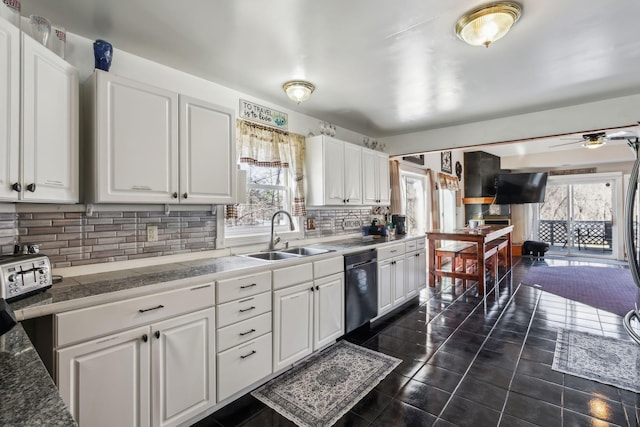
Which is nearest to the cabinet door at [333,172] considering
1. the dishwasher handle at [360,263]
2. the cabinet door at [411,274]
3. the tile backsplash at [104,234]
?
the dishwasher handle at [360,263]

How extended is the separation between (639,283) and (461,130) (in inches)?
123

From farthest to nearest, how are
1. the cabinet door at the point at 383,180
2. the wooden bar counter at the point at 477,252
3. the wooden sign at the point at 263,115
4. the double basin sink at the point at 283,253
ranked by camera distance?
the wooden bar counter at the point at 477,252 < the cabinet door at the point at 383,180 < the wooden sign at the point at 263,115 < the double basin sink at the point at 283,253

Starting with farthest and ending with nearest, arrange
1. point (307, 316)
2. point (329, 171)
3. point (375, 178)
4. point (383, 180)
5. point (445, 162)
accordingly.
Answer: point (445, 162)
point (383, 180)
point (375, 178)
point (329, 171)
point (307, 316)

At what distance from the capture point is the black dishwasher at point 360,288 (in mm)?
2941

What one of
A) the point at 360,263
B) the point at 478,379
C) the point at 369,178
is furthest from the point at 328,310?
the point at 369,178

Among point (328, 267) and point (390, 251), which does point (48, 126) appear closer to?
point (328, 267)

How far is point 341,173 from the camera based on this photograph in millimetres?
3553

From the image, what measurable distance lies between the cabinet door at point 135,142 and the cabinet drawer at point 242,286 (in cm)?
68

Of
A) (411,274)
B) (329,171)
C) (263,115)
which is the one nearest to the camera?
(263,115)

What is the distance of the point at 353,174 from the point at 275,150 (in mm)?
1066

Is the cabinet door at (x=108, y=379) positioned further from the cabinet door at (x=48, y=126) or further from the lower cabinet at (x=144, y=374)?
the cabinet door at (x=48, y=126)

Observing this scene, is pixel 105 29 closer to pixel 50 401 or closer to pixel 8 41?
pixel 8 41

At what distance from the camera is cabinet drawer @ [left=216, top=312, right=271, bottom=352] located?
75.7 inches

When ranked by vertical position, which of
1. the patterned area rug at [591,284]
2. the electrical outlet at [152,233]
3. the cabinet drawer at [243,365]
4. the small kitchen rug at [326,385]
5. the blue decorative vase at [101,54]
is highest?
the blue decorative vase at [101,54]
